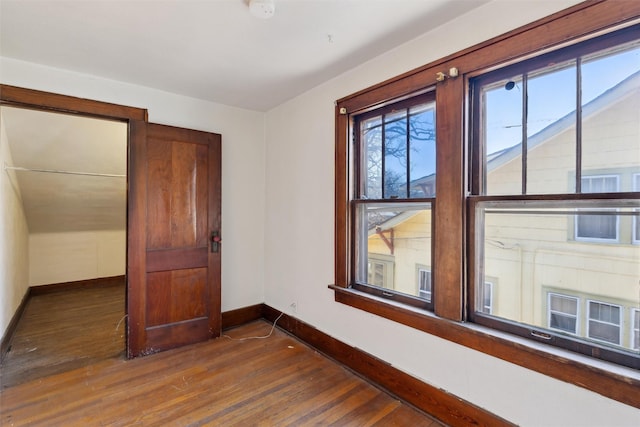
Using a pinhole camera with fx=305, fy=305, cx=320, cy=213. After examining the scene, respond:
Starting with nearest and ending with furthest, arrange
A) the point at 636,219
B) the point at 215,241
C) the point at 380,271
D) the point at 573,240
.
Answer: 1. the point at 636,219
2. the point at 573,240
3. the point at 380,271
4. the point at 215,241

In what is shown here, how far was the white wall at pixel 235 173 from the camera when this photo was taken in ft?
9.83

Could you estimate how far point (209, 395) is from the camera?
2.17 m

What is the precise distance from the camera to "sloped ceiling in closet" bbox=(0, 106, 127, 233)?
3.27m

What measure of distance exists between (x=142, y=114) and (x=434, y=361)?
3.18 m

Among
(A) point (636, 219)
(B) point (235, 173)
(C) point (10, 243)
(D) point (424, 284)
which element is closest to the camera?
(A) point (636, 219)

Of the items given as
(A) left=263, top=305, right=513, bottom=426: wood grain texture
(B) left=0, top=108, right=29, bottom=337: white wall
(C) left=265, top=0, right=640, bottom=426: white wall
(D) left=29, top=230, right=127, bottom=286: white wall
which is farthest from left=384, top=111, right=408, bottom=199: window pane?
(D) left=29, top=230, right=127, bottom=286: white wall

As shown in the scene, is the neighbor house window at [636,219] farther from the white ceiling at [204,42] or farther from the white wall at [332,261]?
the white ceiling at [204,42]

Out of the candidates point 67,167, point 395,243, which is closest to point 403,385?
point 395,243

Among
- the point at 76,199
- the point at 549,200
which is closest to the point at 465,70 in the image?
the point at 549,200

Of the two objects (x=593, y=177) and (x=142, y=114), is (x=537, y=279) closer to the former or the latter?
(x=593, y=177)

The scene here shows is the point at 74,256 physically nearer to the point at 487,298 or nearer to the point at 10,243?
the point at 10,243

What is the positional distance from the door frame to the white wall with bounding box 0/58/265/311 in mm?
97

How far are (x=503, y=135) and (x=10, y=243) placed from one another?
15.3 ft

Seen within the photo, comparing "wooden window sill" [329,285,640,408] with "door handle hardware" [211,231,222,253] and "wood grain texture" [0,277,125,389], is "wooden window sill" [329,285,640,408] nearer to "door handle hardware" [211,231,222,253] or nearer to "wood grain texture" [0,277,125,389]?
"door handle hardware" [211,231,222,253]
